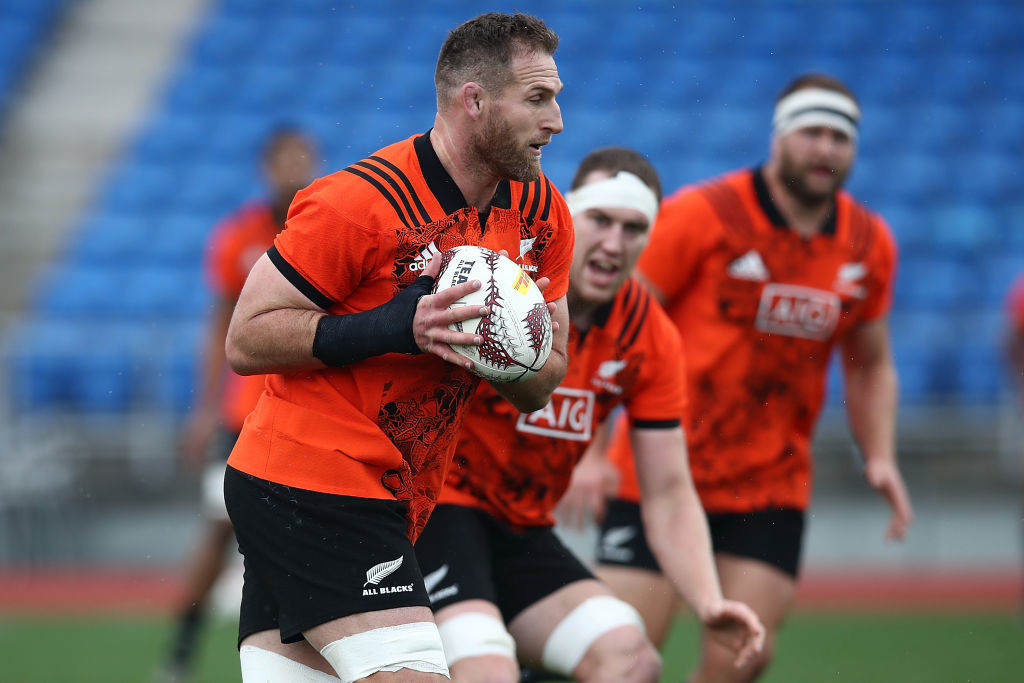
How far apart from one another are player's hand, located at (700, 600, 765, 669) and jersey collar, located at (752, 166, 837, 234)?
2.02 metres

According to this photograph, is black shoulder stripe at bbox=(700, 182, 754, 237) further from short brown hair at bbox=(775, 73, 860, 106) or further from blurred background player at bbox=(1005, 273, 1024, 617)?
blurred background player at bbox=(1005, 273, 1024, 617)

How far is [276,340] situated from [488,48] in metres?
0.95

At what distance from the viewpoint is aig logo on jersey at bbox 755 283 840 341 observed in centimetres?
551

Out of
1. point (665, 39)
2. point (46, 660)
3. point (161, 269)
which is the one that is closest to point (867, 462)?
point (46, 660)

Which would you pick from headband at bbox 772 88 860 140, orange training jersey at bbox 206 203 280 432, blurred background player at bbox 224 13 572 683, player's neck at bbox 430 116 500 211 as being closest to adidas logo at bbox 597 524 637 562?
headband at bbox 772 88 860 140

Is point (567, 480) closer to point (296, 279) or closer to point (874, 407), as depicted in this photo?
point (296, 279)

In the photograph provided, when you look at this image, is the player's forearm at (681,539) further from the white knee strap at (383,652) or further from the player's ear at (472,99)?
the player's ear at (472,99)

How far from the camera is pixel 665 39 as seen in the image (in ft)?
55.3

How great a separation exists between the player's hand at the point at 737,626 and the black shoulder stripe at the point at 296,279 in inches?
66.1

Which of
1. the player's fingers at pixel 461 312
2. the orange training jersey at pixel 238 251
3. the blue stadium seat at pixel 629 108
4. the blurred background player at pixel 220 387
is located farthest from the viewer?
the blue stadium seat at pixel 629 108

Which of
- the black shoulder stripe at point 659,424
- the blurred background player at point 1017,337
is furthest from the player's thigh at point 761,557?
the blurred background player at point 1017,337

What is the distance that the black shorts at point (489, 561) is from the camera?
4184 mm

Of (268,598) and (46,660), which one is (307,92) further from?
(268,598)

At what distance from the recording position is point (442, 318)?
314 cm
